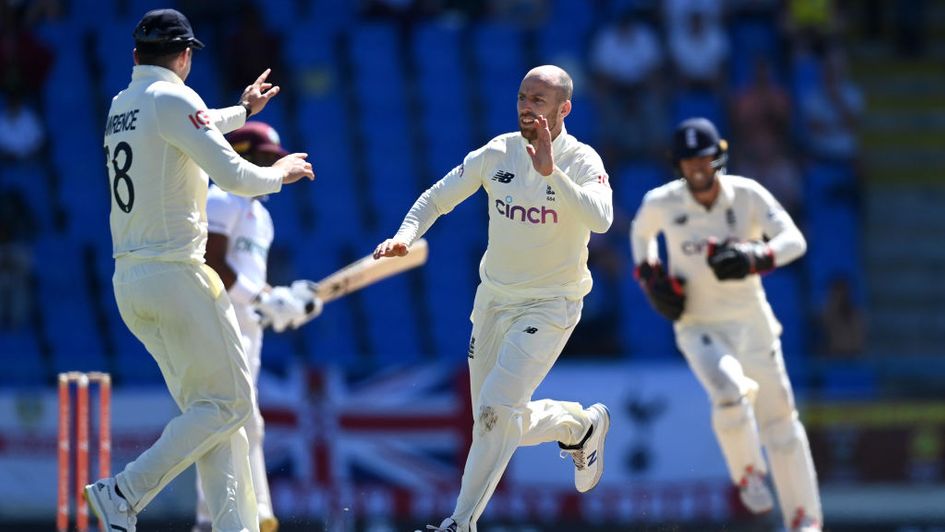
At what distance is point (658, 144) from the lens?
47.4 feet

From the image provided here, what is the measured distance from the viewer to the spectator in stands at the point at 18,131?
47.0 feet

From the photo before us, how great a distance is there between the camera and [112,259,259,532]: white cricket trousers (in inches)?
256

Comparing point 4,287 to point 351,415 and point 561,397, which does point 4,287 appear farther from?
point 561,397

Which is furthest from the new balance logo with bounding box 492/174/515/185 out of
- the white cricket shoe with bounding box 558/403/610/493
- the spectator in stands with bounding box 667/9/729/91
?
the spectator in stands with bounding box 667/9/729/91

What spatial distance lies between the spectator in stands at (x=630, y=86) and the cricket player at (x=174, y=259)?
8049 mm

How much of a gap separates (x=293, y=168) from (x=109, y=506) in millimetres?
1521

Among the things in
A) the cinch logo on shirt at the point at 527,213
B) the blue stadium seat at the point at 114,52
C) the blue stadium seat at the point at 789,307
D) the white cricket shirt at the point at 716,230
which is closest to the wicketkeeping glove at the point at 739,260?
the white cricket shirt at the point at 716,230

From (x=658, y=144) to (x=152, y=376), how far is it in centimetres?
526

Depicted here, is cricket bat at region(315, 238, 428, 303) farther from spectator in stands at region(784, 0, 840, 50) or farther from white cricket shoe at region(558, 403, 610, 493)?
spectator in stands at region(784, 0, 840, 50)

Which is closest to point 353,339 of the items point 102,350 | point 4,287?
point 102,350

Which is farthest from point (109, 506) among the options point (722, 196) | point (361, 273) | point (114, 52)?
point (114, 52)

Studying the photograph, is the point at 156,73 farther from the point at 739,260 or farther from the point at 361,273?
the point at 739,260

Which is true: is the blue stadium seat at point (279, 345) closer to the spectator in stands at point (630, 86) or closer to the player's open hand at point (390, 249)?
the spectator in stands at point (630, 86)

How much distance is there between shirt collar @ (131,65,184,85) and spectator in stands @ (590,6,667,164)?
26.6 ft
